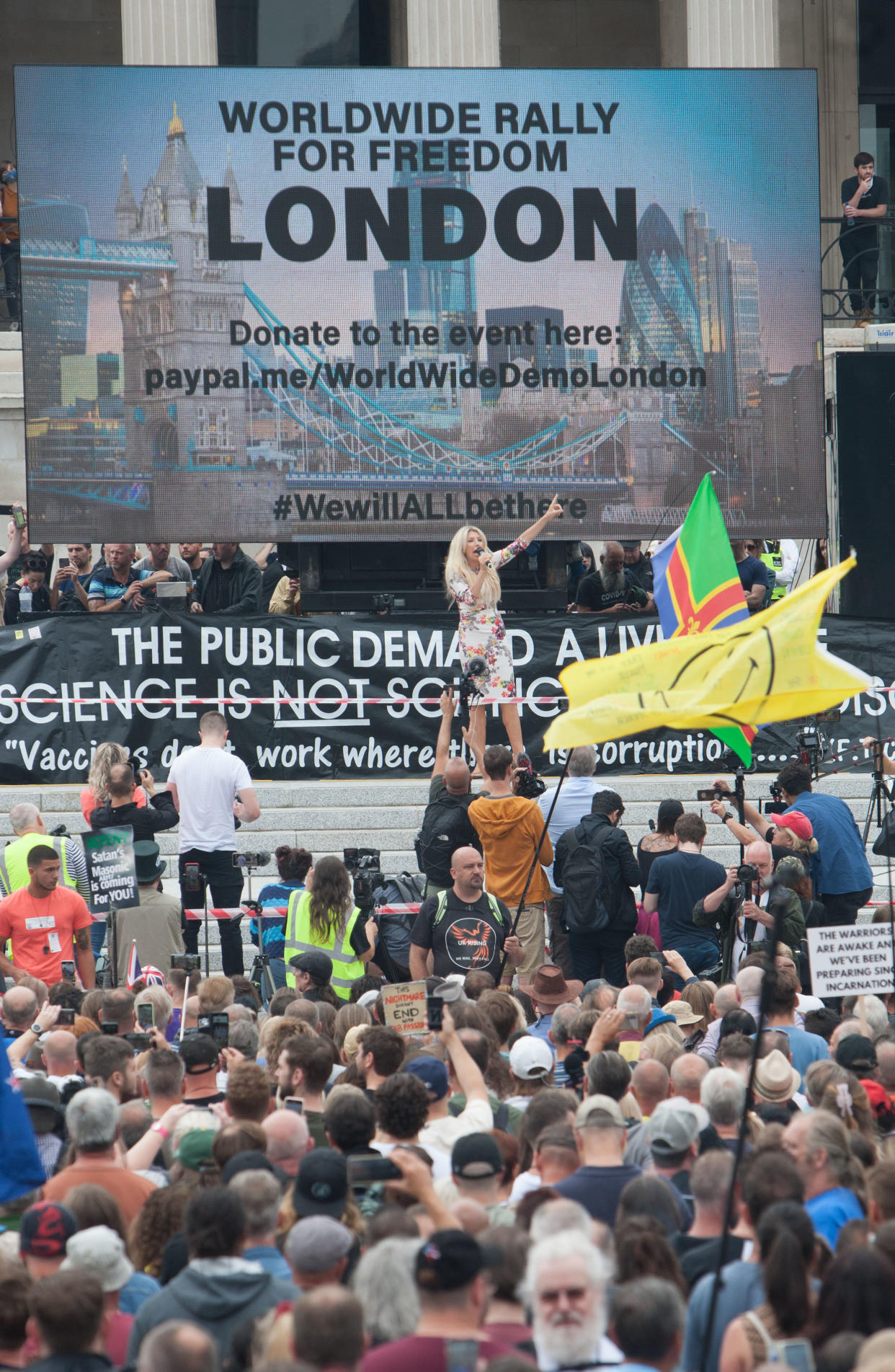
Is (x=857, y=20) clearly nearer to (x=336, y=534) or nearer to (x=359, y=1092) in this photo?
(x=336, y=534)

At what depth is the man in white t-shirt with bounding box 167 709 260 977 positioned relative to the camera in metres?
12.0

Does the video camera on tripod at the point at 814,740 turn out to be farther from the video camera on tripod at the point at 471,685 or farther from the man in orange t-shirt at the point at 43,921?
the man in orange t-shirt at the point at 43,921

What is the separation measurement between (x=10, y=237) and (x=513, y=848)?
11.2 metres

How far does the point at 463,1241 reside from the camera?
13.8 feet

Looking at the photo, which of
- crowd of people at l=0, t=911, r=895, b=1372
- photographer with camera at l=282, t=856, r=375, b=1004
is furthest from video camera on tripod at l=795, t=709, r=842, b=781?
crowd of people at l=0, t=911, r=895, b=1372

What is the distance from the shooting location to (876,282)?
2050cm

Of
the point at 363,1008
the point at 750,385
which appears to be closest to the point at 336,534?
the point at 750,385

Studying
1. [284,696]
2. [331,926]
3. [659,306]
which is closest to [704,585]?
[331,926]

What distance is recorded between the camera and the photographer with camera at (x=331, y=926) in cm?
972

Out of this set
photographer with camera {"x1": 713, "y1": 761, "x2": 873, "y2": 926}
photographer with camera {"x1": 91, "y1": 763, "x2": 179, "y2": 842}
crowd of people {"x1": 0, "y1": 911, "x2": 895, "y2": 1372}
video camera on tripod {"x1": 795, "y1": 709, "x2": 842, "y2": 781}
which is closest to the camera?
crowd of people {"x1": 0, "y1": 911, "x2": 895, "y2": 1372}

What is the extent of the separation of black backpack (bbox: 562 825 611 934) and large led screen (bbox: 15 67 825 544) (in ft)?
19.3

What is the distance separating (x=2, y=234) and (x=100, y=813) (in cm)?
993

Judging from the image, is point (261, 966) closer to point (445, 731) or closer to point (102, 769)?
point (102, 769)

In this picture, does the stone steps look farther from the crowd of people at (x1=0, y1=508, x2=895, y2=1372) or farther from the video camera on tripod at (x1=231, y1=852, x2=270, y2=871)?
the video camera on tripod at (x1=231, y1=852, x2=270, y2=871)
